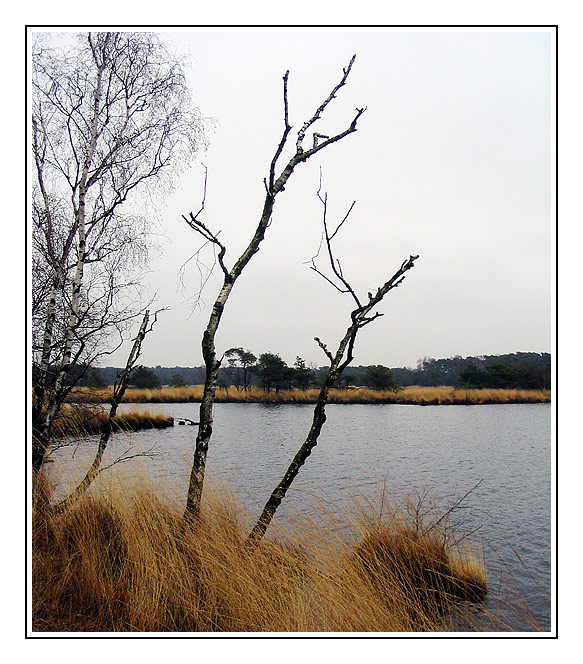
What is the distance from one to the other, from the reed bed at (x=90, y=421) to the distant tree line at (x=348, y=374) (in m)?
0.21

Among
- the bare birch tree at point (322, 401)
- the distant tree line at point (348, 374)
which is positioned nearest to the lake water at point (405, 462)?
the distant tree line at point (348, 374)

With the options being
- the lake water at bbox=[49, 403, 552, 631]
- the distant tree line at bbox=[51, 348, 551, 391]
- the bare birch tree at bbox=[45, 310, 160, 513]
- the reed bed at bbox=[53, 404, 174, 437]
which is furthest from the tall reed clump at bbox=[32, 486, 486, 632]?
the distant tree line at bbox=[51, 348, 551, 391]

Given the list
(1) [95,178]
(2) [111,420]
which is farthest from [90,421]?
(1) [95,178]

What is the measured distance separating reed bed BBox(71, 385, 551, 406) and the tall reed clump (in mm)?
1094

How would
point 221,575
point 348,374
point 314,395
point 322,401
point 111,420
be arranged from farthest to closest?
point 314,395 → point 348,374 → point 111,420 → point 322,401 → point 221,575

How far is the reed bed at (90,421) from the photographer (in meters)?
3.35

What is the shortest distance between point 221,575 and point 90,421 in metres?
1.74

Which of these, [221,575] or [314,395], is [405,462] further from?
[221,575]

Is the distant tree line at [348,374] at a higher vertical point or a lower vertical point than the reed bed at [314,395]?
higher

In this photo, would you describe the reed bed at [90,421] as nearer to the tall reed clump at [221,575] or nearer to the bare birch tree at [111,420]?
the bare birch tree at [111,420]

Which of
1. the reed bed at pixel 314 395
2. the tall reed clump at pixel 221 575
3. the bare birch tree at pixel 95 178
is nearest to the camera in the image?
the tall reed clump at pixel 221 575

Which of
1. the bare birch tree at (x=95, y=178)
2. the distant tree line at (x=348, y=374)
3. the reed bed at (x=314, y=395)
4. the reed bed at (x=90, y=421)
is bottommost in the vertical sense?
the reed bed at (x=90, y=421)

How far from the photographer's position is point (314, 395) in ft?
14.4

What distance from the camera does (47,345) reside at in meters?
3.33
